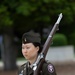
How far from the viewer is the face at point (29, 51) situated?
3629 mm

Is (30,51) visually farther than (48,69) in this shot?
Yes

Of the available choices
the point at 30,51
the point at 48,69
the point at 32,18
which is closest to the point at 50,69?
the point at 48,69

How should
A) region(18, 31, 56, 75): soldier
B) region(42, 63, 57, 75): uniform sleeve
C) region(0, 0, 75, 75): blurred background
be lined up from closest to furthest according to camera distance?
region(42, 63, 57, 75): uniform sleeve, region(18, 31, 56, 75): soldier, region(0, 0, 75, 75): blurred background

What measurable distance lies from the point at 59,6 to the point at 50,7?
0.38 meters

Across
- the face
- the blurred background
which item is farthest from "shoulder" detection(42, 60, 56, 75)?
the blurred background

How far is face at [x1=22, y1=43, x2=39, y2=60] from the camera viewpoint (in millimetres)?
3629

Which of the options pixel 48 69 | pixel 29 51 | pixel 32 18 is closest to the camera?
pixel 48 69

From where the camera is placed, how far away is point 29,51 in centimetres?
364

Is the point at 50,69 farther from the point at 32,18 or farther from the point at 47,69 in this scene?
the point at 32,18

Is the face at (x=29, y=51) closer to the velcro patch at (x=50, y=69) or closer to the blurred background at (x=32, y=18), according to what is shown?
the velcro patch at (x=50, y=69)

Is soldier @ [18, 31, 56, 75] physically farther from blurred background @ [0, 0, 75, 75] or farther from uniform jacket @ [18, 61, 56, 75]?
blurred background @ [0, 0, 75, 75]

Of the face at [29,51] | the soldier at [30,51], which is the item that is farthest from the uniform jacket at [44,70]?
the face at [29,51]

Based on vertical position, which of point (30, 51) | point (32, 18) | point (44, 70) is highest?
point (32, 18)

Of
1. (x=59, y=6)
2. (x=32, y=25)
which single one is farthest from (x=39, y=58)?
(x=32, y=25)
